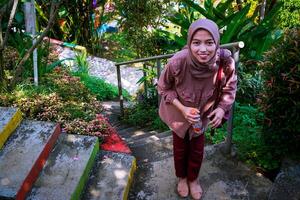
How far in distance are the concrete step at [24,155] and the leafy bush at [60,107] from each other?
0.24m

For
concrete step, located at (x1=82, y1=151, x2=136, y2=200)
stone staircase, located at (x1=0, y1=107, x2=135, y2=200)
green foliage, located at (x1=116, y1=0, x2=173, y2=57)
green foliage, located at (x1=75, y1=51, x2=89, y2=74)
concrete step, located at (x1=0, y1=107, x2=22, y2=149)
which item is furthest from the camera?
green foliage, located at (x1=75, y1=51, x2=89, y2=74)

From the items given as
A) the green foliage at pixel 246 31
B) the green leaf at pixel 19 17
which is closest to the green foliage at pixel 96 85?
the green leaf at pixel 19 17

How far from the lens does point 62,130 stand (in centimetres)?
335

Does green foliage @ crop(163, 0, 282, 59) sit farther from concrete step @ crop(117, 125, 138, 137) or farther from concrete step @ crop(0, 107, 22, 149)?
concrete step @ crop(0, 107, 22, 149)

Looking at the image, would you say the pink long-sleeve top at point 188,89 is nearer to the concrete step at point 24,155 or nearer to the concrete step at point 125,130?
the concrete step at point 24,155

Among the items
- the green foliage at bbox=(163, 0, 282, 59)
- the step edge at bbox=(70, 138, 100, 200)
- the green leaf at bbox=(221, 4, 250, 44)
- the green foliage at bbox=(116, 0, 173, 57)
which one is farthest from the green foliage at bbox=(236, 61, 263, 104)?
the step edge at bbox=(70, 138, 100, 200)

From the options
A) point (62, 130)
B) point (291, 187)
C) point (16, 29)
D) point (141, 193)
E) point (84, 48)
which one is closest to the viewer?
point (291, 187)

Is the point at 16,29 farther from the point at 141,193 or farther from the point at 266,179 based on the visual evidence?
the point at 266,179

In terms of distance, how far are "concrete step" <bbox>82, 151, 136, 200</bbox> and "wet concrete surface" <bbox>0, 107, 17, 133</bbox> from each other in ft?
2.71

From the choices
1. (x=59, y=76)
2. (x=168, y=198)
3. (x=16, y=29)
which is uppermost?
(x=16, y=29)

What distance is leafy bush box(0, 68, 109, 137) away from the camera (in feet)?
11.3

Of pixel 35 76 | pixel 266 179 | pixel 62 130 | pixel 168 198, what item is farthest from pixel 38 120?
pixel 266 179

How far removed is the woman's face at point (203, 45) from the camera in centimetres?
209

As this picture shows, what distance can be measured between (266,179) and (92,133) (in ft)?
5.15
